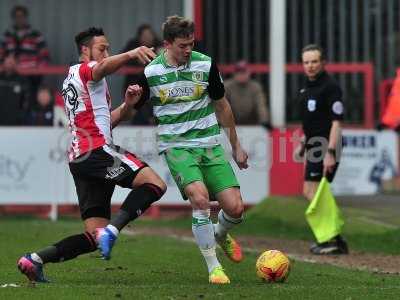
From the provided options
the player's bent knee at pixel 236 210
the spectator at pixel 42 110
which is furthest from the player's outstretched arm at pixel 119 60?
the spectator at pixel 42 110

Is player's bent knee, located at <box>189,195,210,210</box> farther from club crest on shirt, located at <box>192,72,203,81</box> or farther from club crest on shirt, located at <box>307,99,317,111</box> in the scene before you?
club crest on shirt, located at <box>307,99,317,111</box>

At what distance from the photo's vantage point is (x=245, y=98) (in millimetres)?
19609

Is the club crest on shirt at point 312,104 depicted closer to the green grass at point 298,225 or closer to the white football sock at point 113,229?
the green grass at point 298,225

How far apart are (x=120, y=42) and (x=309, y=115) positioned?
8.66 metres

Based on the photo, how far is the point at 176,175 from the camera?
1007 centimetres

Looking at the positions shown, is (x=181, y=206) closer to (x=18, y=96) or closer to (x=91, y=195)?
(x=18, y=96)

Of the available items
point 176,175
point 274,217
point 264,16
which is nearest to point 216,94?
point 176,175

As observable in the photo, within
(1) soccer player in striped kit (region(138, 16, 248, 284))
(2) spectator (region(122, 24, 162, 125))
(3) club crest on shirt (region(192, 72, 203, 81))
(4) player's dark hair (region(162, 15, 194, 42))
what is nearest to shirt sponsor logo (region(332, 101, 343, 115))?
(1) soccer player in striped kit (region(138, 16, 248, 284))

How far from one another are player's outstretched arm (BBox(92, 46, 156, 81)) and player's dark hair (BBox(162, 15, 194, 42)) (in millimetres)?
580

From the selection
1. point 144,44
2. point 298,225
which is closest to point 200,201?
point 298,225

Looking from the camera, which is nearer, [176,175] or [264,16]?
[176,175]

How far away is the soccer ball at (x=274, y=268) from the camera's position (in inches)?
394

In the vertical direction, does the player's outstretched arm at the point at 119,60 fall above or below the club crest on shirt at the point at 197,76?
above

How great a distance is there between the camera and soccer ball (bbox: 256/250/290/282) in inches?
394
